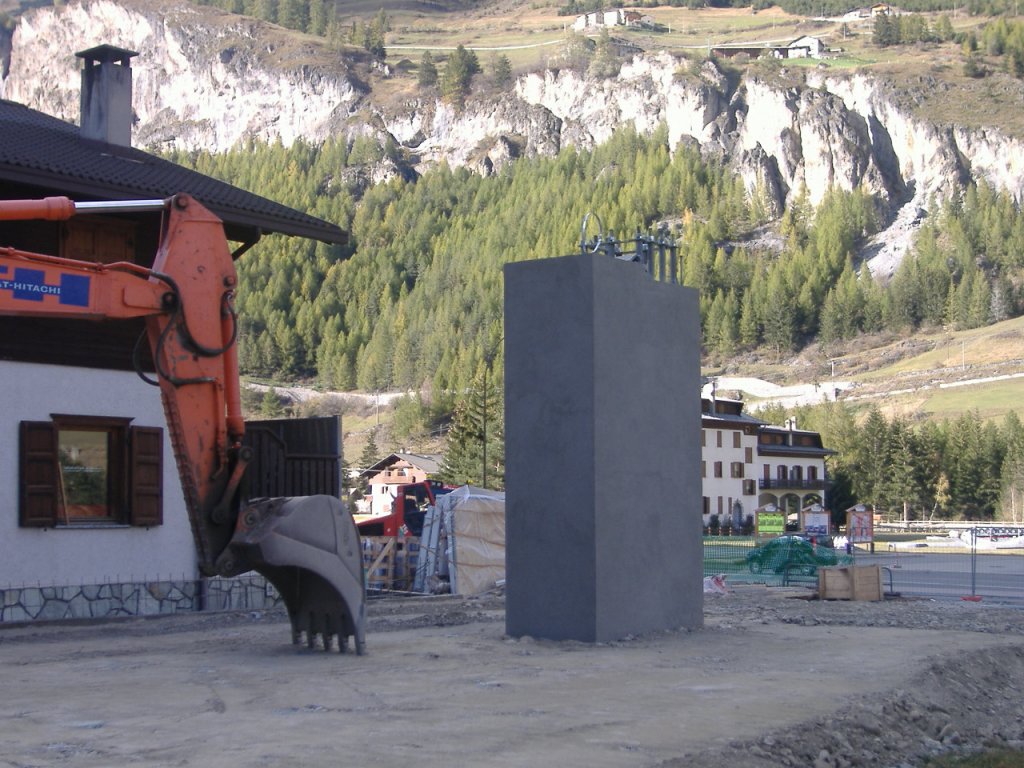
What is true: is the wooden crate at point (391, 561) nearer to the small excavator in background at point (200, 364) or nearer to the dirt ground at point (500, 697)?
the dirt ground at point (500, 697)

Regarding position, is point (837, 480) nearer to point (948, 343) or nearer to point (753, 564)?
point (948, 343)

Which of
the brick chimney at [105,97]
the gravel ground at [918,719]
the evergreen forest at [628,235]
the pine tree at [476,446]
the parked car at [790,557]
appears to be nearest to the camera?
the gravel ground at [918,719]

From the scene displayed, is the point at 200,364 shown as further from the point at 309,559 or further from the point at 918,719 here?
the point at 918,719

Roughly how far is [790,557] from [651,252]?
1313cm

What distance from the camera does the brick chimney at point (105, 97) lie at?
2155 cm

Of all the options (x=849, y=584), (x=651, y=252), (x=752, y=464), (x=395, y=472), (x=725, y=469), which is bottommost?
(x=849, y=584)

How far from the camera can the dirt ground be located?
27.8 ft

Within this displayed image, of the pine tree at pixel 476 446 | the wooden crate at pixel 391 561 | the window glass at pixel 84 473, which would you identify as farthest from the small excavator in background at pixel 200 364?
the pine tree at pixel 476 446

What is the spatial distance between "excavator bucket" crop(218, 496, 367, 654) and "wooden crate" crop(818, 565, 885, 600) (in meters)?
11.7

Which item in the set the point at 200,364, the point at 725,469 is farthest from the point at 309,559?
the point at 725,469

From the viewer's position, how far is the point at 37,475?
17.1 metres

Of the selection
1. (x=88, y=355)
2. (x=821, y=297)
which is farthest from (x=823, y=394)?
(x=88, y=355)

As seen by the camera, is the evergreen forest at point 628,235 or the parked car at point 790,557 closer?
the parked car at point 790,557

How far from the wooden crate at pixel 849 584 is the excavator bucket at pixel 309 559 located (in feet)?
38.5
